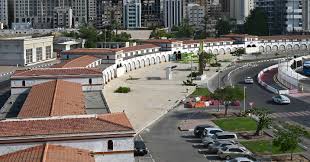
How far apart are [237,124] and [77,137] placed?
60.6 ft

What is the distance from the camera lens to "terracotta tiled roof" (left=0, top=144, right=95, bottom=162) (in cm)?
2104

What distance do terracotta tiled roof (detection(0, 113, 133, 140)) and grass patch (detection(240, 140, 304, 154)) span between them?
9895 mm

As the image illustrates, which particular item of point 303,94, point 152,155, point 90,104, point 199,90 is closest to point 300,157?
point 152,155

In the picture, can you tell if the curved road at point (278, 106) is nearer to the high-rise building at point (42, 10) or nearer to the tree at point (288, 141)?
the tree at point (288, 141)

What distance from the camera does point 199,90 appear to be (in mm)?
57406

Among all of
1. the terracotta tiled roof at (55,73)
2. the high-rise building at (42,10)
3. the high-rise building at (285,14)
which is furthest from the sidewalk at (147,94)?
the high-rise building at (42,10)

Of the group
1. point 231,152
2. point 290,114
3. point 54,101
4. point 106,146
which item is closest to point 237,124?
point 290,114

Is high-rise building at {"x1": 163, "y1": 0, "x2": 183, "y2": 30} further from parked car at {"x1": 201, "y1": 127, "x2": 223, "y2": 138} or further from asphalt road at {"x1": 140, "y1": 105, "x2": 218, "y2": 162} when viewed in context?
parked car at {"x1": 201, "y1": 127, "x2": 223, "y2": 138}

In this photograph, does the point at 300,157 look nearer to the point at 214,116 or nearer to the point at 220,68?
the point at 214,116

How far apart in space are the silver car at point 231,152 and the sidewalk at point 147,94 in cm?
890

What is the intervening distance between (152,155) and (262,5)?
112619mm

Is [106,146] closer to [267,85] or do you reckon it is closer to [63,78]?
[63,78]

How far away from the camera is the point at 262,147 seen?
3259 cm

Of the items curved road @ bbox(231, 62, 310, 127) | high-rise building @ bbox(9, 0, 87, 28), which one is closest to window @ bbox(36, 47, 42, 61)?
curved road @ bbox(231, 62, 310, 127)
